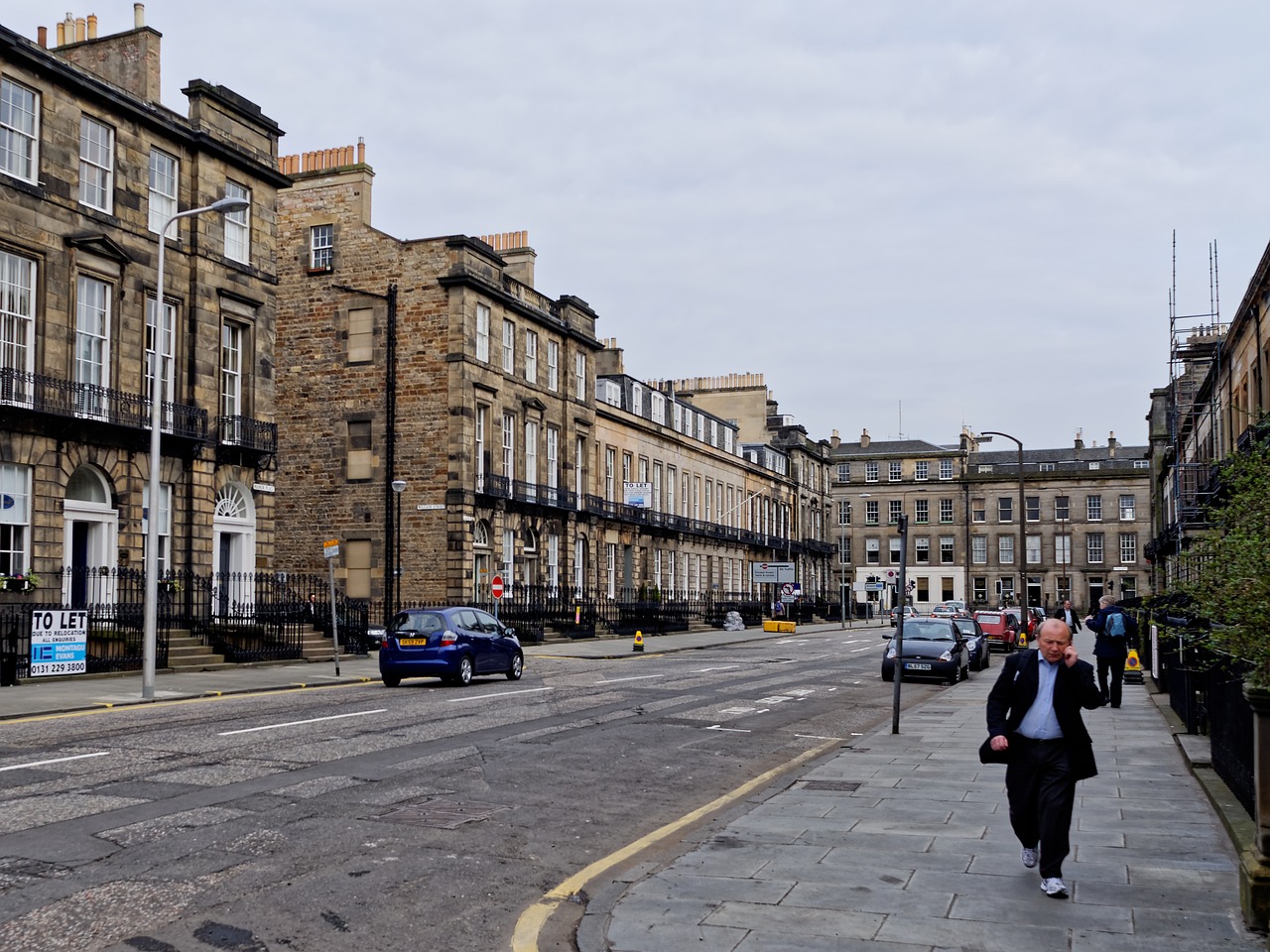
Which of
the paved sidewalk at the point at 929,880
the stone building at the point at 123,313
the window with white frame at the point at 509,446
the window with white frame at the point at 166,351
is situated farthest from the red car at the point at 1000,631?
the paved sidewalk at the point at 929,880

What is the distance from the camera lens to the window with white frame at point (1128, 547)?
10275cm

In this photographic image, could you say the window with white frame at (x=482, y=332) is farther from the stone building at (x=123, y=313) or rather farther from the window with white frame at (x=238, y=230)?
the window with white frame at (x=238, y=230)

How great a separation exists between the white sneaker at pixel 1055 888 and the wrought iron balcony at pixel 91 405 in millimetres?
23268

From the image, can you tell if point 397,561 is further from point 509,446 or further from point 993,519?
point 993,519

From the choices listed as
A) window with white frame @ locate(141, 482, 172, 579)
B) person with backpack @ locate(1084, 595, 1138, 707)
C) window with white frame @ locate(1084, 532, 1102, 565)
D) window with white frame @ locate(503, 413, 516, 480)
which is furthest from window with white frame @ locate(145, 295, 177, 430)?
window with white frame @ locate(1084, 532, 1102, 565)

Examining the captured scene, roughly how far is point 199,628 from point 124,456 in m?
4.35

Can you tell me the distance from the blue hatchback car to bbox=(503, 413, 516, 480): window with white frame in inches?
874

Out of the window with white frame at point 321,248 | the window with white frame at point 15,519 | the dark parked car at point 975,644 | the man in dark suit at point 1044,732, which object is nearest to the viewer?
the man in dark suit at point 1044,732

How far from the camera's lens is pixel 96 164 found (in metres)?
27.5

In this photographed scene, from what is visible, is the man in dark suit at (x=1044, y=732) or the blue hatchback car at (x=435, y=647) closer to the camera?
the man in dark suit at (x=1044, y=732)

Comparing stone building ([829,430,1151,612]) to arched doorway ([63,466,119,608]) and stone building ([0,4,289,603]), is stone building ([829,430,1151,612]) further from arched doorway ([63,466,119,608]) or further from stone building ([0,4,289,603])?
arched doorway ([63,466,119,608])

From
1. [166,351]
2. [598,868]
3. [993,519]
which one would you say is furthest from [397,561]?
[993,519]

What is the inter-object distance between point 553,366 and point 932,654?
27810mm

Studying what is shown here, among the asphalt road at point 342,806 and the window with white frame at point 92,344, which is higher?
the window with white frame at point 92,344
